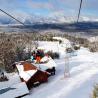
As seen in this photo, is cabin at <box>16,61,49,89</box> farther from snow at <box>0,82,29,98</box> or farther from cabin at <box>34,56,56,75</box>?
snow at <box>0,82,29,98</box>

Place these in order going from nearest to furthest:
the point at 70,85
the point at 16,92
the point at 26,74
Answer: the point at 16,92
the point at 70,85
the point at 26,74

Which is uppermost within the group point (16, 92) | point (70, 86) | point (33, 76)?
point (33, 76)

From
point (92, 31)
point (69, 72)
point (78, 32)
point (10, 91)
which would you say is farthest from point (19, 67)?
point (92, 31)

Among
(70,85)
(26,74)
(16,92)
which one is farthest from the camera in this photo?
(26,74)

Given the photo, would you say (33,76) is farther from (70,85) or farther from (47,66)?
(70,85)

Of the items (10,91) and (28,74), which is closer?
(10,91)

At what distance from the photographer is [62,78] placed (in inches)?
1045

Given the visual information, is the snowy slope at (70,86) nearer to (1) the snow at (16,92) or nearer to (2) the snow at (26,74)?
(1) the snow at (16,92)

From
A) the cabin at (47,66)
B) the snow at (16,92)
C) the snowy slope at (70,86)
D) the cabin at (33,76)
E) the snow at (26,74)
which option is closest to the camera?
the snowy slope at (70,86)

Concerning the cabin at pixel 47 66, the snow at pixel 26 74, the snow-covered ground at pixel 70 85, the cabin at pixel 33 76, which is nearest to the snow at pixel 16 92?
the snow-covered ground at pixel 70 85

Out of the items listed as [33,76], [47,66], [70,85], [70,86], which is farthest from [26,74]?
[70,86]

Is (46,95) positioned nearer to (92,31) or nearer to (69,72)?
(69,72)

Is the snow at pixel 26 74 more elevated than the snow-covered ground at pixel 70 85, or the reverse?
the snow at pixel 26 74

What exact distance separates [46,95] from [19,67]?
760 centimetres
